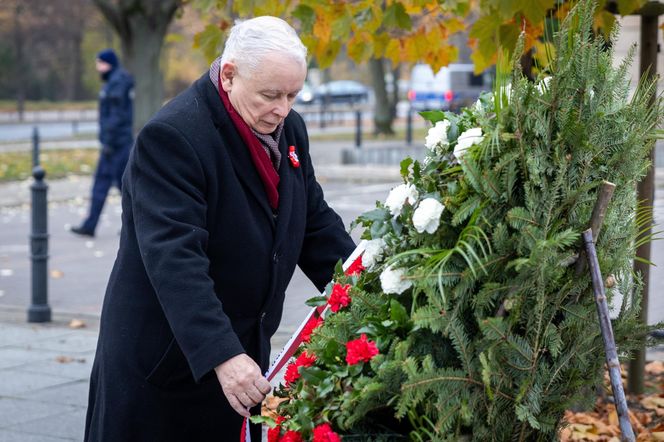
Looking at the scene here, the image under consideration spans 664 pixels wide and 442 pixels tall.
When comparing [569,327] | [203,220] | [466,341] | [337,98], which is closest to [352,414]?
[466,341]

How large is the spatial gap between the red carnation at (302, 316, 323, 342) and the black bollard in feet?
17.7

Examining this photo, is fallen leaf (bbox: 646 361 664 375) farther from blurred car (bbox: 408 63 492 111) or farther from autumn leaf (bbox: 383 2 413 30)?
blurred car (bbox: 408 63 492 111)

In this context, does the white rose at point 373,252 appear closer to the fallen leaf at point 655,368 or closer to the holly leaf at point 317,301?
the holly leaf at point 317,301

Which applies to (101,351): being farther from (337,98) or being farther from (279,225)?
(337,98)

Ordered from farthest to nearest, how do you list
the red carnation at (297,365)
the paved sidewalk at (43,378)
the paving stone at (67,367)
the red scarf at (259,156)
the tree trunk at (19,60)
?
the tree trunk at (19,60) → the paving stone at (67,367) → the paved sidewalk at (43,378) → the red scarf at (259,156) → the red carnation at (297,365)

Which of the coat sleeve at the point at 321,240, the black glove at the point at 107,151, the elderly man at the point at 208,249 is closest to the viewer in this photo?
the elderly man at the point at 208,249

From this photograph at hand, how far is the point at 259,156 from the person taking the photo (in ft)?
9.81

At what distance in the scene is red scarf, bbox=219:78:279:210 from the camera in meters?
2.94

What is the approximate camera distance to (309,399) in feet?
8.20

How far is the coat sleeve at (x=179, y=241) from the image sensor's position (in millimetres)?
2703

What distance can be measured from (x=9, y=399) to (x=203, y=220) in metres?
3.31

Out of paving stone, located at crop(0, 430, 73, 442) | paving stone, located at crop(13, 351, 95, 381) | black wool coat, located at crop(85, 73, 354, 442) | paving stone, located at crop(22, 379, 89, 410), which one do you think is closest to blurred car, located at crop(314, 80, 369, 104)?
paving stone, located at crop(13, 351, 95, 381)

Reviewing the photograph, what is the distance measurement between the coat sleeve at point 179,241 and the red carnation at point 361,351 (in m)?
0.42

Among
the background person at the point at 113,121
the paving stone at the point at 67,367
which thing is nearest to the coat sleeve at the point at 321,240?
the paving stone at the point at 67,367
